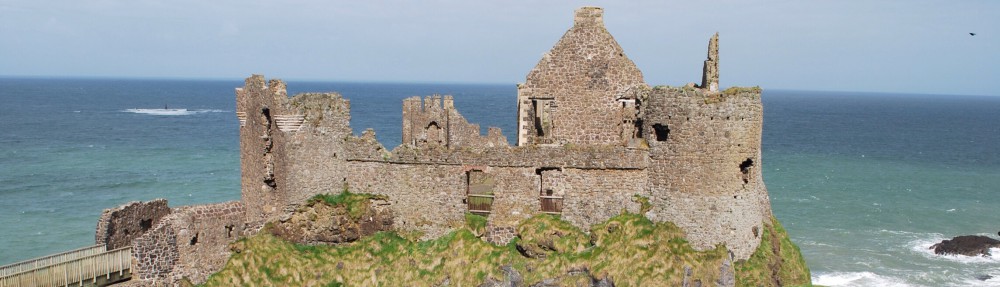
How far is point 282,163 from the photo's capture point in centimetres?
2564

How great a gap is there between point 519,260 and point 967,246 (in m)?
33.3

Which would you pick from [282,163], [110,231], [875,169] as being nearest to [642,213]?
[282,163]

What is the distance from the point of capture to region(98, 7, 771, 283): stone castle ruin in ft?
77.5

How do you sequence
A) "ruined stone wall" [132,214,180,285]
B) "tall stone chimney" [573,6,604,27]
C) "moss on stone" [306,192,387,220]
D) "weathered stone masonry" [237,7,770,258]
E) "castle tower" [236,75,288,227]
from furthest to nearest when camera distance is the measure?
"tall stone chimney" [573,6,604,27]
"moss on stone" [306,192,387,220]
"castle tower" [236,75,288,227]
"ruined stone wall" [132,214,180,285]
"weathered stone masonry" [237,7,770,258]

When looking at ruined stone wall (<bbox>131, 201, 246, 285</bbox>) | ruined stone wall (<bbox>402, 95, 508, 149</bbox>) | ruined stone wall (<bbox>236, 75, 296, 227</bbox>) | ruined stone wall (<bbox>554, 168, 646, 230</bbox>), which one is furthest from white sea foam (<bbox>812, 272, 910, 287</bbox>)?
ruined stone wall (<bbox>131, 201, 246, 285</bbox>)

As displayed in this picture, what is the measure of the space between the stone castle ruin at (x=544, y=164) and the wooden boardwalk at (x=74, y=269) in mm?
543

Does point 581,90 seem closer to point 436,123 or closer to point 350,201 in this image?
point 350,201

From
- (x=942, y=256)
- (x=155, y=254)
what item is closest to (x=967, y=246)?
(x=942, y=256)

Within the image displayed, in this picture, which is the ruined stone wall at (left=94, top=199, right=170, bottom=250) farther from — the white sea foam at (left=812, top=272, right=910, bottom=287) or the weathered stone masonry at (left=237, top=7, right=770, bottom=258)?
the white sea foam at (left=812, top=272, right=910, bottom=287)

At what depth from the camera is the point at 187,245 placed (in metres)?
24.6

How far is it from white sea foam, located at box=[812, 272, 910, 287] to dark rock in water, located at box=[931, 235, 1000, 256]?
274 inches

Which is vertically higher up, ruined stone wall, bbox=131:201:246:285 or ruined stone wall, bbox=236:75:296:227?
ruined stone wall, bbox=236:75:296:227

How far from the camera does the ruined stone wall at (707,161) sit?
23266 mm

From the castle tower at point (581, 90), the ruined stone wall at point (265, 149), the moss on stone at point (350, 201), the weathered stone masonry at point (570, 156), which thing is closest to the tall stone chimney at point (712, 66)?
the weathered stone masonry at point (570, 156)
